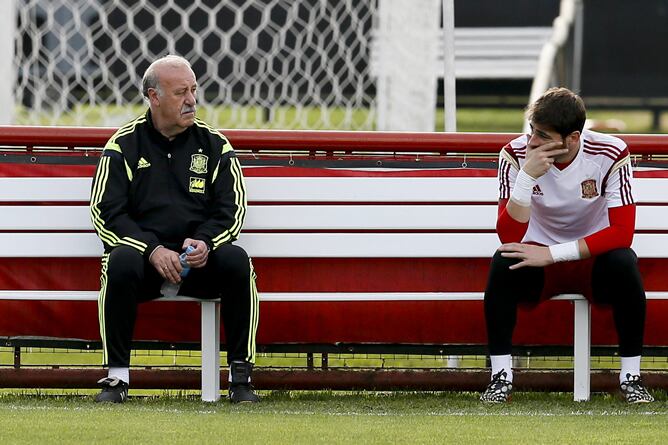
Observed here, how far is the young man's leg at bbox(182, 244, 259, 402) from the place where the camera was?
4.64 meters

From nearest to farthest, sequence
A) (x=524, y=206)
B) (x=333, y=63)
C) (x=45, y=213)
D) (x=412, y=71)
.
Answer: (x=524, y=206) → (x=45, y=213) → (x=412, y=71) → (x=333, y=63)

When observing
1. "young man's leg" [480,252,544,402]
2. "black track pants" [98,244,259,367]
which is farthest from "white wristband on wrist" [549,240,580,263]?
"black track pants" [98,244,259,367]

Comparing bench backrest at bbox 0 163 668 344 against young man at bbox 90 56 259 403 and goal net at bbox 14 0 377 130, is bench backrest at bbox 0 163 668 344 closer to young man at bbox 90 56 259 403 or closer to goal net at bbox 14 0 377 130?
young man at bbox 90 56 259 403

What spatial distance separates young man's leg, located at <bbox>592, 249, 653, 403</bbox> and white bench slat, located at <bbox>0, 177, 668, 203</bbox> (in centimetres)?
44

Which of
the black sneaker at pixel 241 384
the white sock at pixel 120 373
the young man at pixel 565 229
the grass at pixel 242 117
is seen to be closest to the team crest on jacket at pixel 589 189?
the young man at pixel 565 229

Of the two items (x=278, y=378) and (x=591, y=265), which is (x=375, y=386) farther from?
(x=591, y=265)

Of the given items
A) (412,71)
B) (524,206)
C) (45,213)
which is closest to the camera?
(524,206)

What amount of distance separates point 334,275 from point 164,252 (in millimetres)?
649

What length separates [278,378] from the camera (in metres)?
5.04

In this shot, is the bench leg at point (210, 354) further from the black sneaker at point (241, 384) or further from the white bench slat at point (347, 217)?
the white bench slat at point (347, 217)

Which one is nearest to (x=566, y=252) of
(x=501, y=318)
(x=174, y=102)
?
(x=501, y=318)

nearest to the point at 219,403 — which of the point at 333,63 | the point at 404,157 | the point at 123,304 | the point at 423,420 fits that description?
the point at 123,304

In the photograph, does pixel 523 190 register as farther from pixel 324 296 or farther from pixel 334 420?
pixel 334 420

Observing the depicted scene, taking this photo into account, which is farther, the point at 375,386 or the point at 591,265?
the point at 375,386
